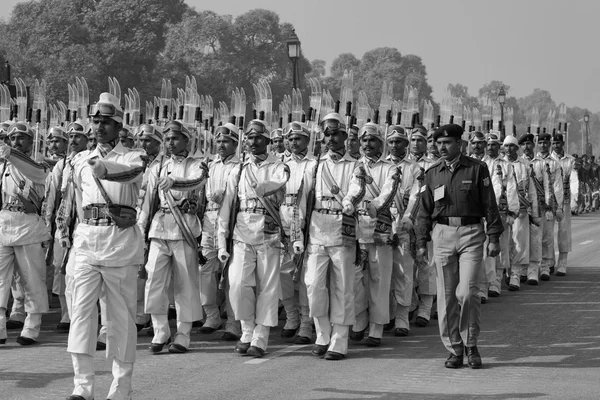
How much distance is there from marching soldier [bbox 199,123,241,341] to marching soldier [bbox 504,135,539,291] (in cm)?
554

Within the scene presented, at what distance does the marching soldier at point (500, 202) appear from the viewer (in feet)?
50.6

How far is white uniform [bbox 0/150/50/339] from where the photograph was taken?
1169cm

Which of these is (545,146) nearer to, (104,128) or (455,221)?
(455,221)

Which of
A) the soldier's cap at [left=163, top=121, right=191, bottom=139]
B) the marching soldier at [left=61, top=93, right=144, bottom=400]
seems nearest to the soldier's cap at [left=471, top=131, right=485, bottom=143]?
the soldier's cap at [left=163, top=121, right=191, bottom=139]

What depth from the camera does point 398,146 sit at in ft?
41.4

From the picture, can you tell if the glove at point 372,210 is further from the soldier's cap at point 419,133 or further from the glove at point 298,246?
the soldier's cap at point 419,133

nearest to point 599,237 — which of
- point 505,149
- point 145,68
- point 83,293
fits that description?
point 505,149

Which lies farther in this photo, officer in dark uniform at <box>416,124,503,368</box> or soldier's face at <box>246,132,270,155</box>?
soldier's face at <box>246,132,270,155</box>

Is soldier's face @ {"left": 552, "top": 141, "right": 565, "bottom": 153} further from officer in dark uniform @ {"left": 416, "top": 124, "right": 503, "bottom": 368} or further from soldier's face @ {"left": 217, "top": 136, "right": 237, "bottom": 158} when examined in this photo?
officer in dark uniform @ {"left": 416, "top": 124, "right": 503, "bottom": 368}

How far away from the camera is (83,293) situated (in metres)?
8.35

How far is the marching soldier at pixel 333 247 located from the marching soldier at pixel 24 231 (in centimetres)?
308

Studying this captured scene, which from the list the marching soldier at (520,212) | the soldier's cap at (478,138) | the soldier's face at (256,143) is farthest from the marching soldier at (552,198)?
the soldier's face at (256,143)

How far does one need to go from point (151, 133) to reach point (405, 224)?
3.03 m

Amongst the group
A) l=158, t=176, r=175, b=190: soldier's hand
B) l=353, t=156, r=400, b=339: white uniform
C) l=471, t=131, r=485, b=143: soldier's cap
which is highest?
l=471, t=131, r=485, b=143: soldier's cap
